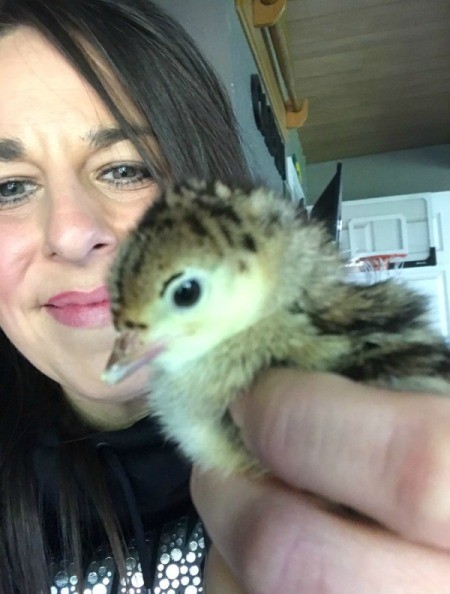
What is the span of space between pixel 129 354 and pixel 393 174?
4.65m

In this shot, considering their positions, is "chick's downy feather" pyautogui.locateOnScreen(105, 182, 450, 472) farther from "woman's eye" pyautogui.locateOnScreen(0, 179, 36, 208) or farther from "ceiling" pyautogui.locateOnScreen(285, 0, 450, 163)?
A: "ceiling" pyautogui.locateOnScreen(285, 0, 450, 163)

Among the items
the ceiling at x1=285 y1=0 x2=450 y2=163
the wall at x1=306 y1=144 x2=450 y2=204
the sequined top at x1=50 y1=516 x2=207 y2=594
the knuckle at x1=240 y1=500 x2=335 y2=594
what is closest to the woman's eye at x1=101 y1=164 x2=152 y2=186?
the sequined top at x1=50 y1=516 x2=207 y2=594

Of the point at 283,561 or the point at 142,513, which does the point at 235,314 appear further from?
the point at 142,513

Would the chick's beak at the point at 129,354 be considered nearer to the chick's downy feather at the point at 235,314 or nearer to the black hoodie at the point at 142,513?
the chick's downy feather at the point at 235,314

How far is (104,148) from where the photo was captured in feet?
2.77

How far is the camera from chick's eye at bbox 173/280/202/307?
0.38 meters

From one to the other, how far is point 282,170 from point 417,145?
7.99ft

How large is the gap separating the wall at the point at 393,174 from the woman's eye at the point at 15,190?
158 inches

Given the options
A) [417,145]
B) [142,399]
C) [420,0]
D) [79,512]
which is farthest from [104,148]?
[417,145]

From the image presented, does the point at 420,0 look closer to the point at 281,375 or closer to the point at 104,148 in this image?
the point at 104,148

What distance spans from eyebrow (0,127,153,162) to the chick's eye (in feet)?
1.69

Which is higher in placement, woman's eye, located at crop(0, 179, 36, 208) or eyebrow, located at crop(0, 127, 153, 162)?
eyebrow, located at crop(0, 127, 153, 162)

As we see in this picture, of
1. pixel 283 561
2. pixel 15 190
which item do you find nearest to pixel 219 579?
pixel 283 561

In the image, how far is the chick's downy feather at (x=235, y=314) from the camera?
1.26ft
